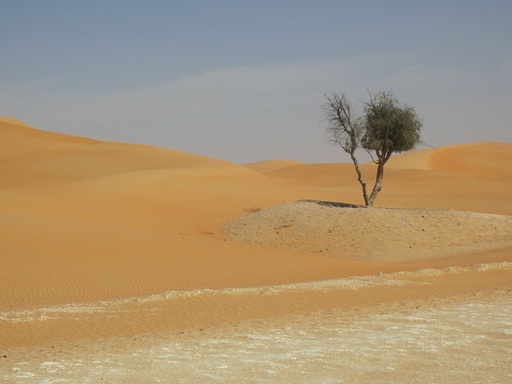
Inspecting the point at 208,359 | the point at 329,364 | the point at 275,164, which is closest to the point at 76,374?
the point at 208,359

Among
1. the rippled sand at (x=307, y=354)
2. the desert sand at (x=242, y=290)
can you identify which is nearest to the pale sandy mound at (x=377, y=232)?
the desert sand at (x=242, y=290)

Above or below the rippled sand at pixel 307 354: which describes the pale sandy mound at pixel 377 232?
above

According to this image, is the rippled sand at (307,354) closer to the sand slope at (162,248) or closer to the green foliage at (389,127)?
the sand slope at (162,248)

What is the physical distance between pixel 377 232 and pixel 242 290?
994 centimetres

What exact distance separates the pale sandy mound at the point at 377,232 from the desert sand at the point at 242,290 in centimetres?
7

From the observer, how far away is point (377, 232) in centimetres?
2345

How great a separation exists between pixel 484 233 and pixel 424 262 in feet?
14.8

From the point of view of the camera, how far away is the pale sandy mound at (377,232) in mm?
22531

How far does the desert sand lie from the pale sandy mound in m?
0.07

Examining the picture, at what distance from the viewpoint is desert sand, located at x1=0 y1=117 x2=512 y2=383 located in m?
8.80

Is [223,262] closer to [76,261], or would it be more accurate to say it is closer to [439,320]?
[76,261]

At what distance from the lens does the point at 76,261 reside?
17.6 meters

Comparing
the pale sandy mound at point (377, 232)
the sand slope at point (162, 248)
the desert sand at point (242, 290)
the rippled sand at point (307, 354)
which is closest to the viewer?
the rippled sand at point (307, 354)

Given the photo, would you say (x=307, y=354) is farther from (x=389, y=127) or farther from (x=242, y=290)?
(x=389, y=127)
